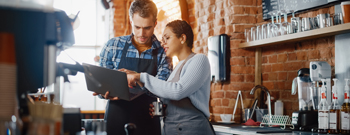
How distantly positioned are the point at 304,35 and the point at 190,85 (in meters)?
1.16

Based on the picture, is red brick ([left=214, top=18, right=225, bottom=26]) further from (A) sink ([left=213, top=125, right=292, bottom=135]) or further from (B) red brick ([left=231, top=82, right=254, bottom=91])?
(A) sink ([left=213, top=125, right=292, bottom=135])

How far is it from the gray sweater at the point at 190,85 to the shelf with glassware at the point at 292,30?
101cm

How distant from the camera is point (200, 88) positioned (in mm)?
2057

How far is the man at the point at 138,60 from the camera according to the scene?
230 cm

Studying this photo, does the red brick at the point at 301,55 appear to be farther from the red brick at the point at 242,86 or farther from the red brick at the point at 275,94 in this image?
the red brick at the point at 242,86

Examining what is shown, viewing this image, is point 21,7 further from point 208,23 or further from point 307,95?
point 208,23

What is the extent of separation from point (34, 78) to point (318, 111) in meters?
2.14

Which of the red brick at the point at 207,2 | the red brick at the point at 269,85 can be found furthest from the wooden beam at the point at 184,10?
the red brick at the point at 269,85

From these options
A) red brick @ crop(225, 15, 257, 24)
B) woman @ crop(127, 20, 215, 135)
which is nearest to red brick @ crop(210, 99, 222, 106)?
red brick @ crop(225, 15, 257, 24)

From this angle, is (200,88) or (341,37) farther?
(341,37)

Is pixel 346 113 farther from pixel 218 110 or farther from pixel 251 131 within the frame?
pixel 218 110

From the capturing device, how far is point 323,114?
2.45 m

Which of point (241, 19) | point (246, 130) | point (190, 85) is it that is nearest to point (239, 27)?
point (241, 19)

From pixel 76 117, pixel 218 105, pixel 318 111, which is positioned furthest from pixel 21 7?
pixel 218 105
